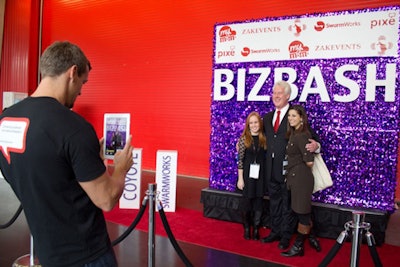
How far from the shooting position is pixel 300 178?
3.13 metres

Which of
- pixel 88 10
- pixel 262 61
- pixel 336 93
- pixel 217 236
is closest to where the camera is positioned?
pixel 217 236

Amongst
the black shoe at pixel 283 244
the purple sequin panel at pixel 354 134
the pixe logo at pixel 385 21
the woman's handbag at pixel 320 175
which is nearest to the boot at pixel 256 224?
the black shoe at pixel 283 244

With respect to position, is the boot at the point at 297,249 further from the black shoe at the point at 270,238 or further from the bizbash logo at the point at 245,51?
the bizbash logo at the point at 245,51

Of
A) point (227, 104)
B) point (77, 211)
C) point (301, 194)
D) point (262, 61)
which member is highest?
point (262, 61)

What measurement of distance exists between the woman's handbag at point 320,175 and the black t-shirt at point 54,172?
2568mm

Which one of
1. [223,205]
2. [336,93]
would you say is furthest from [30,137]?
[336,93]

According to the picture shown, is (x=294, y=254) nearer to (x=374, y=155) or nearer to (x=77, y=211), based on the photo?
(x=374, y=155)

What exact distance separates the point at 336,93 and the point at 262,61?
37.7 inches

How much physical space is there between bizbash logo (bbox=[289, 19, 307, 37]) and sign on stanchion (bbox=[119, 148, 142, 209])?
2.40 meters

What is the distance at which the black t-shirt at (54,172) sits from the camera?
3.63 ft

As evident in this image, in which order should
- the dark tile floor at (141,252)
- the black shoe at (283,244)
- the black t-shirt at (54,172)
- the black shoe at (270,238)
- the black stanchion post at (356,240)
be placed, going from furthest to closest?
the black shoe at (270,238), the black shoe at (283,244), the dark tile floor at (141,252), the black stanchion post at (356,240), the black t-shirt at (54,172)

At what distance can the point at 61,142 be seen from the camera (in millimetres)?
1095

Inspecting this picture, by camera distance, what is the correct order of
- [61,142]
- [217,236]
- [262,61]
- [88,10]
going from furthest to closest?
[88,10] < [262,61] < [217,236] < [61,142]

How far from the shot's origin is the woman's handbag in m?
3.32
